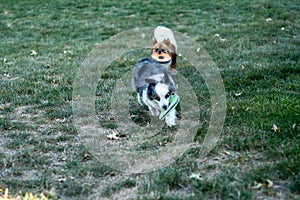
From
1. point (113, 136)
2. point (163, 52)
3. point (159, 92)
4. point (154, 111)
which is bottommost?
point (113, 136)

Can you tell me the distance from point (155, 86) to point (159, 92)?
90 mm

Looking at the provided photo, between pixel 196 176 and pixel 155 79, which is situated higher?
pixel 155 79

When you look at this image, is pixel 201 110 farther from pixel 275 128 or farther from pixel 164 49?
pixel 275 128

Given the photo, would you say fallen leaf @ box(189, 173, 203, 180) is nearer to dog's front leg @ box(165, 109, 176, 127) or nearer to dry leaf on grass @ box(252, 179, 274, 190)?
dry leaf on grass @ box(252, 179, 274, 190)

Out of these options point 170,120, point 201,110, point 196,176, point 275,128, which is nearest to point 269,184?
point 196,176

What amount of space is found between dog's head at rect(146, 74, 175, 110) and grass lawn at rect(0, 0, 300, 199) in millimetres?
400

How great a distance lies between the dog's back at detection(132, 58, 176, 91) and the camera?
15.0 ft

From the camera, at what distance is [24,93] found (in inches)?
246

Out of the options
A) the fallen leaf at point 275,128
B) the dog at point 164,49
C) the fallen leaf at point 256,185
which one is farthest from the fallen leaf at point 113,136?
the fallen leaf at point 256,185

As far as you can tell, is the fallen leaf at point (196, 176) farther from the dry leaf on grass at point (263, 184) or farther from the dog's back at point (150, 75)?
the dog's back at point (150, 75)

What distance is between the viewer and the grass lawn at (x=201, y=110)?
3510 mm

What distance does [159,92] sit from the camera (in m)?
4.41

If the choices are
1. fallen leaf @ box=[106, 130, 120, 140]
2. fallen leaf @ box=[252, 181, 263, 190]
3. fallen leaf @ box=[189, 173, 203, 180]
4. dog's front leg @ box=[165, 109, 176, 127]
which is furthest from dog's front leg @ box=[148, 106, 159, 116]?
fallen leaf @ box=[252, 181, 263, 190]

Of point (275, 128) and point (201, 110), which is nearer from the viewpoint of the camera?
point (275, 128)
